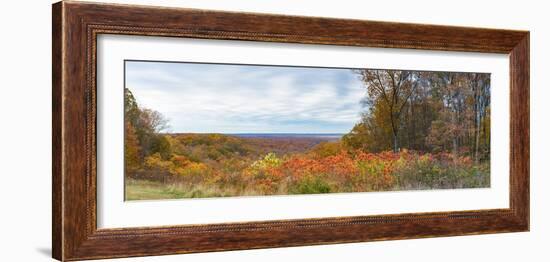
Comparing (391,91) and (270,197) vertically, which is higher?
(391,91)

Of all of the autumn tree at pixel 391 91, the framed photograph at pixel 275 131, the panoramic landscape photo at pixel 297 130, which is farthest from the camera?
the autumn tree at pixel 391 91

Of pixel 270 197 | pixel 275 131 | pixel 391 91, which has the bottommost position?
pixel 270 197

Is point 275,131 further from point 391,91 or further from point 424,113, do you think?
point 424,113

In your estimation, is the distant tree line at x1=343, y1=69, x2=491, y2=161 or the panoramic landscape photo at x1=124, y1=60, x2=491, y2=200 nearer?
the panoramic landscape photo at x1=124, y1=60, x2=491, y2=200

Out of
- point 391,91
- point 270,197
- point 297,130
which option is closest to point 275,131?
point 297,130

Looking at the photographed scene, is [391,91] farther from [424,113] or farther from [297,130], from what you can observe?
[297,130]

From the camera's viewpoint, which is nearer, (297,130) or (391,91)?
(297,130)
